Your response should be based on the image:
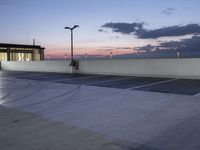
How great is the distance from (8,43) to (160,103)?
4057 centimetres

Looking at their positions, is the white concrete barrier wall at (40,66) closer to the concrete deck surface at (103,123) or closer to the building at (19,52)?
the building at (19,52)

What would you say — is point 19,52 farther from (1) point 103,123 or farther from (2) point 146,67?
(1) point 103,123

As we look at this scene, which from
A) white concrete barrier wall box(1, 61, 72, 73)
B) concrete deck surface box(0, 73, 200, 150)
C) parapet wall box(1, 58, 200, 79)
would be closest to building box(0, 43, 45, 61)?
white concrete barrier wall box(1, 61, 72, 73)

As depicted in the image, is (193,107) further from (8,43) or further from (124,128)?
(8,43)

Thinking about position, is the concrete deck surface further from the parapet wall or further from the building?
the building

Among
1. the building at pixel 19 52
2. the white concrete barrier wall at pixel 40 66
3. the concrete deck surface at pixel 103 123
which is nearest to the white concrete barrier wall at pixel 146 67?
the white concrete barrier wall at pixel 40 66

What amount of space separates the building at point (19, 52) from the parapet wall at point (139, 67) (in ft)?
70.3

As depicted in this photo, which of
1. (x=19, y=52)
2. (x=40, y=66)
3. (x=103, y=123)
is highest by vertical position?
(x=19, y=52)

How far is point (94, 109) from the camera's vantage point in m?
6.96

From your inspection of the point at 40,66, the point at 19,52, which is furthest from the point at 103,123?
the point at 19,52

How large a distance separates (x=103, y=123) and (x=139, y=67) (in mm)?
11802

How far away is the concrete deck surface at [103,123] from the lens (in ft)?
14.0

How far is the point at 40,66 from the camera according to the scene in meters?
26.0

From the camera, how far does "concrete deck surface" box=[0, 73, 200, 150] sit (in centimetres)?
427
